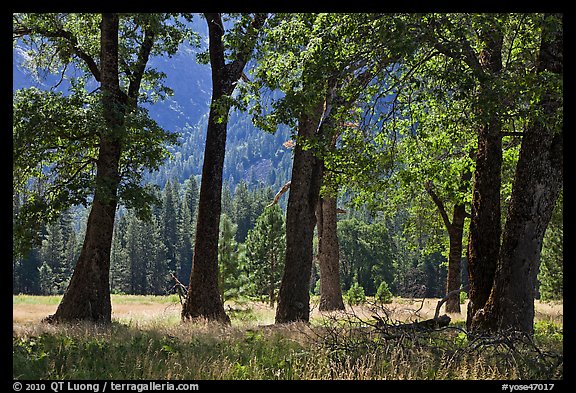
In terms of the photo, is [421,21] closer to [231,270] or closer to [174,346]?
[174,346]

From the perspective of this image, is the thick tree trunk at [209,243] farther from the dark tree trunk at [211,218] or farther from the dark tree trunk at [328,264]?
the dark tree trunk at [328,264]

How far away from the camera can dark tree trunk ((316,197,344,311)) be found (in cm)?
2430

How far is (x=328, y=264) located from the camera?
2436cm

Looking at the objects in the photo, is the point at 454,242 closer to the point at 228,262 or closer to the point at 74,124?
the point at 228,262

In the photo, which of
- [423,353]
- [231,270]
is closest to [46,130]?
[423,353]

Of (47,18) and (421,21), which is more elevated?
(47,18)

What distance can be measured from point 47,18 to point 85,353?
11.4 metres

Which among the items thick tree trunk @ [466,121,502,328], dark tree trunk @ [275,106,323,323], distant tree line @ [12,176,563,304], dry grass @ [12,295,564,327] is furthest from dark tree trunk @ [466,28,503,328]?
distant tree line @ [12,176,563,304]

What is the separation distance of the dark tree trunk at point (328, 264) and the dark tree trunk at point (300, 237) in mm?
9109

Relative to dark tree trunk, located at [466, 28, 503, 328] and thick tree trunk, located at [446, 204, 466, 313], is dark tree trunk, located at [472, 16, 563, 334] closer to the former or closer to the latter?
dark tree trunk, located at [466, 28, 503, 328]

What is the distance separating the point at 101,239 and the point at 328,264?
10.8 m

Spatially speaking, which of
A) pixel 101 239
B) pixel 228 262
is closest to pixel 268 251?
pixel 228 262

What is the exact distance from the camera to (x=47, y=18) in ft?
55.1
